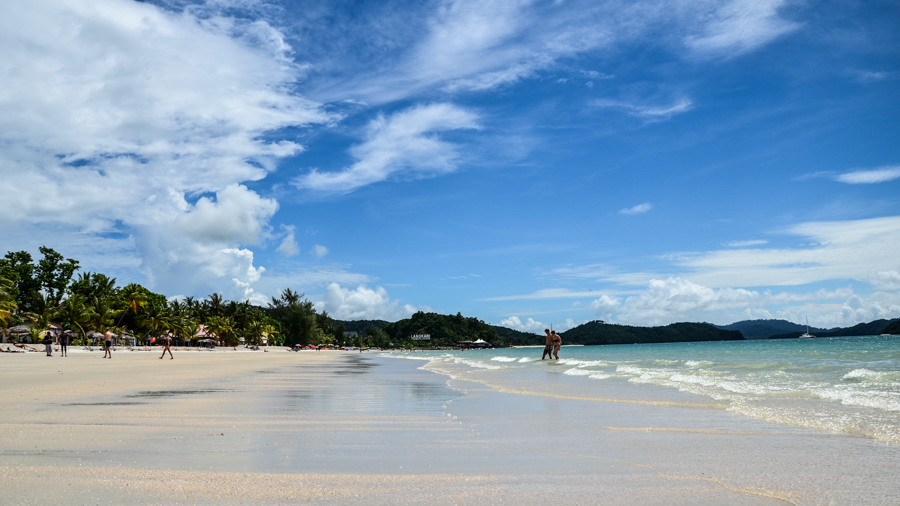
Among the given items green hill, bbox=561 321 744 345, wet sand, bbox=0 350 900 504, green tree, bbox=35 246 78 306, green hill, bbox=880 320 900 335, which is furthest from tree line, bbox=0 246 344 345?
green hill, bbox=880 320 900 335

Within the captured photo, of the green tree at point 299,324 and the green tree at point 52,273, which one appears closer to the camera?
the green tree at point 52,273

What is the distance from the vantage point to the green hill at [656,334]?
15175 centimetres

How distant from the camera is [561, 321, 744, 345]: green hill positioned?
498ft

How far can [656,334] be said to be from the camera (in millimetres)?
153000

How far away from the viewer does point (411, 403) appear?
33.0ft

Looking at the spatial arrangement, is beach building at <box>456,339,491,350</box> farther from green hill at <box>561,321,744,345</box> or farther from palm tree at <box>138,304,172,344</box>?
palm tree at <box>138,304,172,344</box>

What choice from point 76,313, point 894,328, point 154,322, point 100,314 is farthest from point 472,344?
point 76,313

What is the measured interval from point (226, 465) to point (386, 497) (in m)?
1.74

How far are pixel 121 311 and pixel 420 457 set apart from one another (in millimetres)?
79510

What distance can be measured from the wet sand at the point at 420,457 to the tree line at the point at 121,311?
1938 inches

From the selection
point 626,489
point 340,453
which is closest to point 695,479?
point 626,489

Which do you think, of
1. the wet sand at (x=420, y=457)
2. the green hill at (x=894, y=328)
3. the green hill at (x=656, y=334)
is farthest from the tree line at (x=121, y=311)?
the green hill at (x=894, y=328)

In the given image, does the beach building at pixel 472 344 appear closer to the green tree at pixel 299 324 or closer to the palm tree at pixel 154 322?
the green tree at pixel 299 324

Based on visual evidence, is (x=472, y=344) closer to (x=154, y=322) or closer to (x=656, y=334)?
(x=656, y=334)
